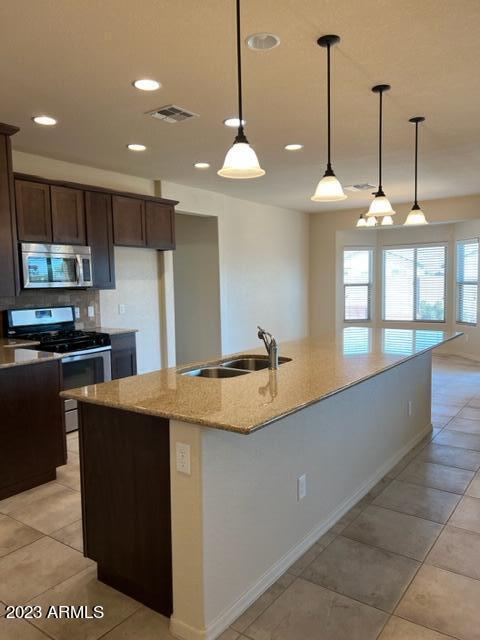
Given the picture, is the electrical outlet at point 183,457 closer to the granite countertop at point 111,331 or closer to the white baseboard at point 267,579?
the white baseboard at point 267,579

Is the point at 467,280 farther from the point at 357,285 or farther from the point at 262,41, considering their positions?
the point at 262,41

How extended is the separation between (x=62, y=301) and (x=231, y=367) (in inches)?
97.9

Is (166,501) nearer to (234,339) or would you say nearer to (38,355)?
(38,355)

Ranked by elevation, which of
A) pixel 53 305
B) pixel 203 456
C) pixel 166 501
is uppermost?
pixel 53 305

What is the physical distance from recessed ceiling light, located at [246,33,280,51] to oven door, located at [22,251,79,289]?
8.83ft

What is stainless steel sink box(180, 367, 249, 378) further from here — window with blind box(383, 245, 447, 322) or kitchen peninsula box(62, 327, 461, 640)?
window with blind box(383, 245, 447, 322)

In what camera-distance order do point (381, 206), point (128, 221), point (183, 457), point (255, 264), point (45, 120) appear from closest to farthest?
point (183, 457), point (381, 206), point (45, 120), point (128, 221), point (255, 264)

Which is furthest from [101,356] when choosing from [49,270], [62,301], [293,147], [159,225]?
[293,147]

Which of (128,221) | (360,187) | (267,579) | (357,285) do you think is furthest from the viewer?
(357,285)

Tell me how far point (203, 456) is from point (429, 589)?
1307 millimetres

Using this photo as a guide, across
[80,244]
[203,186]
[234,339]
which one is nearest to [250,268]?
[234,339]

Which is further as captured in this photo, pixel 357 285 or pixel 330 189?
pixel 357 285

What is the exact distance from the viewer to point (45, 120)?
3.50 meters

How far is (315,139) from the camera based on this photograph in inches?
161
